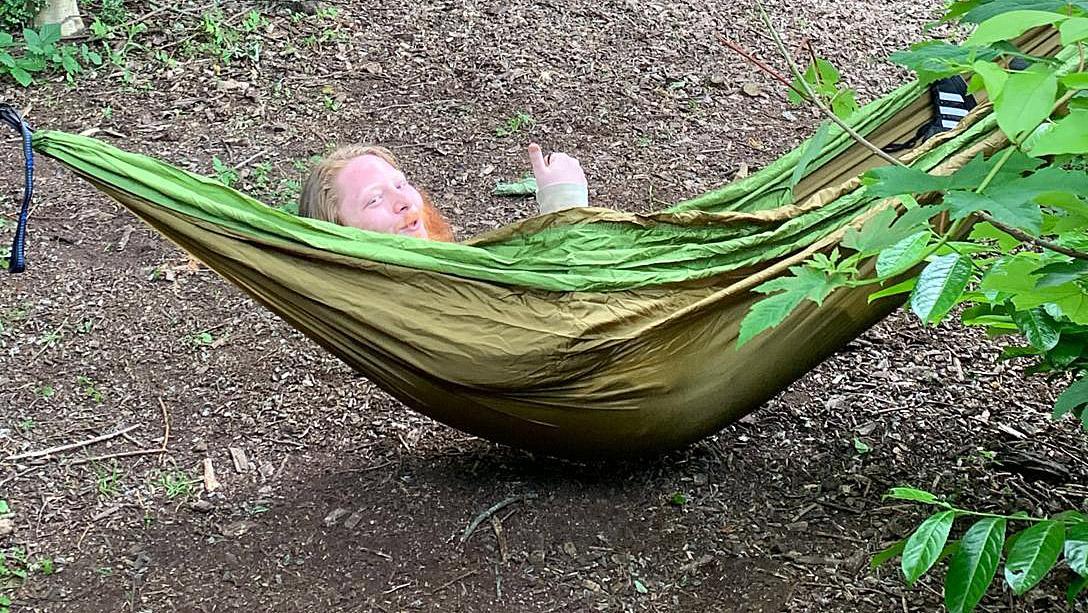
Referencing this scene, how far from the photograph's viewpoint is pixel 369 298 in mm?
1861

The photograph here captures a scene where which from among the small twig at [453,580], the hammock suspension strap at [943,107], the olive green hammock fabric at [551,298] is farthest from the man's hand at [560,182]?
the small twig at [453,580]

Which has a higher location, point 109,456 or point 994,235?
point 994,235

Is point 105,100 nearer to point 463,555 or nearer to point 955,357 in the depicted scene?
point 463,555

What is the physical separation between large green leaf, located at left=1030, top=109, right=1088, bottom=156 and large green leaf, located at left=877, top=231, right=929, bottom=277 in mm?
148

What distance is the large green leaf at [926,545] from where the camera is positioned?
125 cm

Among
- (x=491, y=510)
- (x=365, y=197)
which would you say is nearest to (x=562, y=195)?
(x=365, y=197)

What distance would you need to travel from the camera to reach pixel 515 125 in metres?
3.73

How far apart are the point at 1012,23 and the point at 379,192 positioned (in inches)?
65.6

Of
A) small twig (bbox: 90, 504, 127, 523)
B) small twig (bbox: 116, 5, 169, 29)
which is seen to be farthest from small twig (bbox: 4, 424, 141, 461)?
small twig (bbox: 116, 5, 169, 29)

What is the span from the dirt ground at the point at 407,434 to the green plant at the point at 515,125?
0.01m

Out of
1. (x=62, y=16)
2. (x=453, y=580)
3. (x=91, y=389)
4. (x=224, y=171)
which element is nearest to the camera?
(x=453, y=580)

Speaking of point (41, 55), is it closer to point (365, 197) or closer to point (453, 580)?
point (365, 197)

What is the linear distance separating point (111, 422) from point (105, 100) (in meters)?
1.71

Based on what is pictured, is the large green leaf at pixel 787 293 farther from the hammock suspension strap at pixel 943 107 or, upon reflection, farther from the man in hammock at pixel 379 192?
the hammock suspension strap at pixel 943 107
